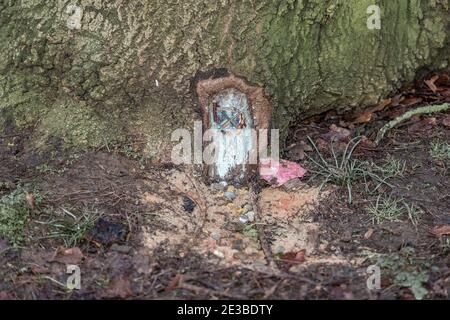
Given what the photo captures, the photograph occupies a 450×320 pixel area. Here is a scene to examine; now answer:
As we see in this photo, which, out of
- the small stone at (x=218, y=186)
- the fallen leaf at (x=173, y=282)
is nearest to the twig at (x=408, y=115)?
the small stone at (x=218, y=186)

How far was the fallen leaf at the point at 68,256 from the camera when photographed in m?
2.91

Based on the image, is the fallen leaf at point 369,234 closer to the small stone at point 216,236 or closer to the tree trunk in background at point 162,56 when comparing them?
the small stone at point 216,236

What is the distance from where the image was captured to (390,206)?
3359 mm

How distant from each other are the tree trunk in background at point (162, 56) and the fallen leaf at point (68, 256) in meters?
0.77

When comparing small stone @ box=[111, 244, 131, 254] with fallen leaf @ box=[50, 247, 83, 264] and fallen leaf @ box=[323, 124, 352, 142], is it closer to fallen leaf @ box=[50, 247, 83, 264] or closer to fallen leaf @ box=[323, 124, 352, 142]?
fallen leaf @ box=[50, 247, 83, 264]

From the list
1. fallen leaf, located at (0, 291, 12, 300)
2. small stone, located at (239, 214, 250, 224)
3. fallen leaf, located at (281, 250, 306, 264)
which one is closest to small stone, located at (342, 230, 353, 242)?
fallen leaf, located at (281, 250, 306, 264)

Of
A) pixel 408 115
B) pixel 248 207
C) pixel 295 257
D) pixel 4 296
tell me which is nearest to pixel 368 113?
pixel 408 115

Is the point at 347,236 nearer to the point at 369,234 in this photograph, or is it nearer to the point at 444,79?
the point at 369,234

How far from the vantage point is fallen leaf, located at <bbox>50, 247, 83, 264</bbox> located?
2.91 m

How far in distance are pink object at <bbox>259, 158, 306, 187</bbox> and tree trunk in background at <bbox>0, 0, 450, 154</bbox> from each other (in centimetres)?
25

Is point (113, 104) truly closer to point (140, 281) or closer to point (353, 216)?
point (140, 281)

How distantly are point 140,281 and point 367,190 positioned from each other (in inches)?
53.8

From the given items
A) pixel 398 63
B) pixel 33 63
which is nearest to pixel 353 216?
pixel 398 63

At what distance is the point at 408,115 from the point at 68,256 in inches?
84.0
